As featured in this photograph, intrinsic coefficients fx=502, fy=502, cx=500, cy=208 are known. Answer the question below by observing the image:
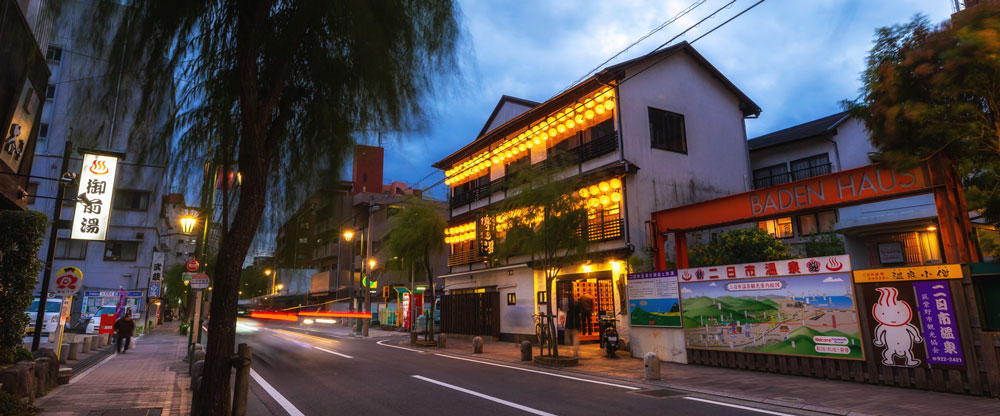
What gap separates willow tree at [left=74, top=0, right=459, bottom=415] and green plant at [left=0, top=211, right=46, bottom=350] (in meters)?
6.74

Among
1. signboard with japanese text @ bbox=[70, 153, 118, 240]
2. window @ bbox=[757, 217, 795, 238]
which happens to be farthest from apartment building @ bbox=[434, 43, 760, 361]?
signboard with japanese text @ bbox=[70, 153, 118, 240]

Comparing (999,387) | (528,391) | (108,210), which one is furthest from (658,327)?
(108,210)

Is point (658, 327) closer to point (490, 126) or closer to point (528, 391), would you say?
point (528, 391)

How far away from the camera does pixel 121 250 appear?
3806 cm

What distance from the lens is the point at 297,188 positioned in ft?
19.5

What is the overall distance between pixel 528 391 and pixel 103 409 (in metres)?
7.19

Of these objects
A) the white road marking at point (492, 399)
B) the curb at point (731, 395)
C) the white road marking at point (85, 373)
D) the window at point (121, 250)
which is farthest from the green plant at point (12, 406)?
the window at point (121, 250)

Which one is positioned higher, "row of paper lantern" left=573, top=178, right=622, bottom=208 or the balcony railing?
the balcony railing

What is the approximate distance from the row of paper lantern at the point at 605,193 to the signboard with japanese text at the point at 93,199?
1424 centimetres

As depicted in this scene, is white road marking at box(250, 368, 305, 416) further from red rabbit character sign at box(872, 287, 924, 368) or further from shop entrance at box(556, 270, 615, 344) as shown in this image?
shop entrance at box(556, 270, 615, 344)

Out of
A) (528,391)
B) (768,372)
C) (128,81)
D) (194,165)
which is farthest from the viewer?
(768,372)

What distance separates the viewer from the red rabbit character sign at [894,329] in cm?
935

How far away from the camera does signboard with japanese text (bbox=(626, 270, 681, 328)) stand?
13977mm

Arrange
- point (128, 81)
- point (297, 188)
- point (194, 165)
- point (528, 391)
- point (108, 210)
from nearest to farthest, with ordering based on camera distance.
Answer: point (128, 81) → point (194, 165) → point (297, 188) → point (528, 391) → point (108, 210)
